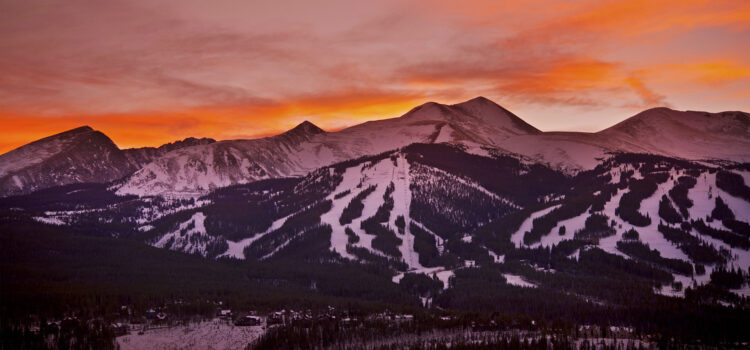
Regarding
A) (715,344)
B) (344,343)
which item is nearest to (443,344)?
(344,343)

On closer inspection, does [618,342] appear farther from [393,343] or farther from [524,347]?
Result: [393,343]

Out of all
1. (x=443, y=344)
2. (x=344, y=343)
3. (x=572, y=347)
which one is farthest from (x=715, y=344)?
(x=344, y=343)

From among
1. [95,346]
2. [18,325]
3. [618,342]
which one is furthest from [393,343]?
[18,325]

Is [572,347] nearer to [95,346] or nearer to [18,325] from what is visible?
[95,346]

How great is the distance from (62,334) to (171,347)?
1046 inches

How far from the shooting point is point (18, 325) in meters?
198

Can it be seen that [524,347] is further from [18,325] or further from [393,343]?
[18,325]

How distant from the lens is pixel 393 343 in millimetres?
196125

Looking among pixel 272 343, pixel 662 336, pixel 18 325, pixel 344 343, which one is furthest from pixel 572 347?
pixel 18 325

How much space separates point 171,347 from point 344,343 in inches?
1738

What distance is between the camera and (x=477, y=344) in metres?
187

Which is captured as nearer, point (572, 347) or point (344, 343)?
point (572, 347)

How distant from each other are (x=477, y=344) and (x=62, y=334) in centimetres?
10246

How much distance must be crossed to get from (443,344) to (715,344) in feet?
221
